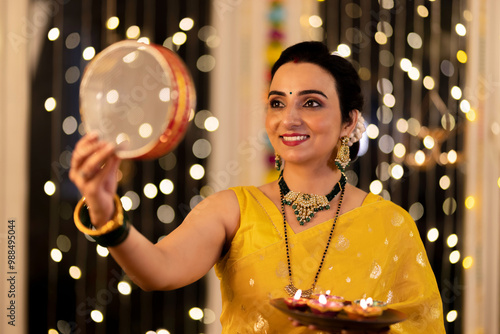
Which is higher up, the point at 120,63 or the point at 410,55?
the point at 410,55

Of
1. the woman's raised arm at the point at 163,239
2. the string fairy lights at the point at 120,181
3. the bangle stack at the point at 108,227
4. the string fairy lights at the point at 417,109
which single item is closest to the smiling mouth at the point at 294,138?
the woman's raised arm at the point at 163,239

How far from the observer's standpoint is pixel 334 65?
59.3 inches

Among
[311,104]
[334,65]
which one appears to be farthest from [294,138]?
[334,65]

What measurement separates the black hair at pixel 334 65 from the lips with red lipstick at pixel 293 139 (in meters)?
0.17

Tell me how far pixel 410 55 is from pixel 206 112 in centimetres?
103

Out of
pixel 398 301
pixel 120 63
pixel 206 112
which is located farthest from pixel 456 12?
pixel 120 63

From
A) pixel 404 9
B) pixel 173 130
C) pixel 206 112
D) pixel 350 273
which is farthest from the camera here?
pixel 404 9

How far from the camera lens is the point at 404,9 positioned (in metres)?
2.48

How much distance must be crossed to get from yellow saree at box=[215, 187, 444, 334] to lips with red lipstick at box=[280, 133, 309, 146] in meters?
0.19

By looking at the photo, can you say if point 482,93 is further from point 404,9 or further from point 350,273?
point 350,273

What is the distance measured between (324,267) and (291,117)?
1.38 feet

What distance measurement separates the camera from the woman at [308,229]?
1.37m

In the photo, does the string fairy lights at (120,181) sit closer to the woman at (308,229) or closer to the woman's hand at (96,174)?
the woman at (308,229)

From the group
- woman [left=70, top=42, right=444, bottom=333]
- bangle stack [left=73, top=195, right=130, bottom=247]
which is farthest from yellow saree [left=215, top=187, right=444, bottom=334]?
bangle stack [left=73, top=195, right=130, bottom=247]
